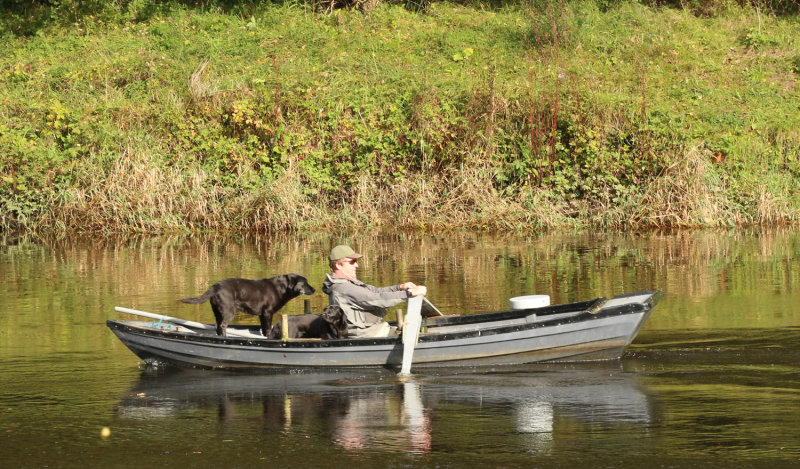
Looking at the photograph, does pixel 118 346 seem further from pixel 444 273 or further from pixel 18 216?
pixel 18 216

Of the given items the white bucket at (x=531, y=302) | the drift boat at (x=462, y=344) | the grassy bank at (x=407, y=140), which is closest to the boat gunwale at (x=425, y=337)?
the drift boat at (x=462, y=344)

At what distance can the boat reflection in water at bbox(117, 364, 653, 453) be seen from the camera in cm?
938

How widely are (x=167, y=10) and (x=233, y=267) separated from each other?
1655cm

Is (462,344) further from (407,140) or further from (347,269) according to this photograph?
(407,140)

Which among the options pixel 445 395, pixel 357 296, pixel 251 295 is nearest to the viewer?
pixel 445 395

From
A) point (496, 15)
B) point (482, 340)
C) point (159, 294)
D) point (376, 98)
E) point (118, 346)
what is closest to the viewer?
point (482, 340)

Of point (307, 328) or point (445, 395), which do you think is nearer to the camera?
point (445, 395)

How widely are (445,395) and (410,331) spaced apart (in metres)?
0.95

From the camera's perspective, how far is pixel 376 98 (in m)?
27.8

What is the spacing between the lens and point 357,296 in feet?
38.5

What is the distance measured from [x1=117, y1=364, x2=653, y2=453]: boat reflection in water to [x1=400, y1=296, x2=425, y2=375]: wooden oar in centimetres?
16

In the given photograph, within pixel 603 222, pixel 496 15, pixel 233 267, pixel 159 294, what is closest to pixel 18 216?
pixel 233 267

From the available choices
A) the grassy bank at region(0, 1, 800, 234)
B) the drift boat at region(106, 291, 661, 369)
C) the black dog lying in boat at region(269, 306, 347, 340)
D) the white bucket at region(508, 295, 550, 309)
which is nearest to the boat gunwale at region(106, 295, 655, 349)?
the drift boat at region(106, 291, 661, 369)

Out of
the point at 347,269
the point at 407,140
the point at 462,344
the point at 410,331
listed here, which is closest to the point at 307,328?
the point at 347,269
